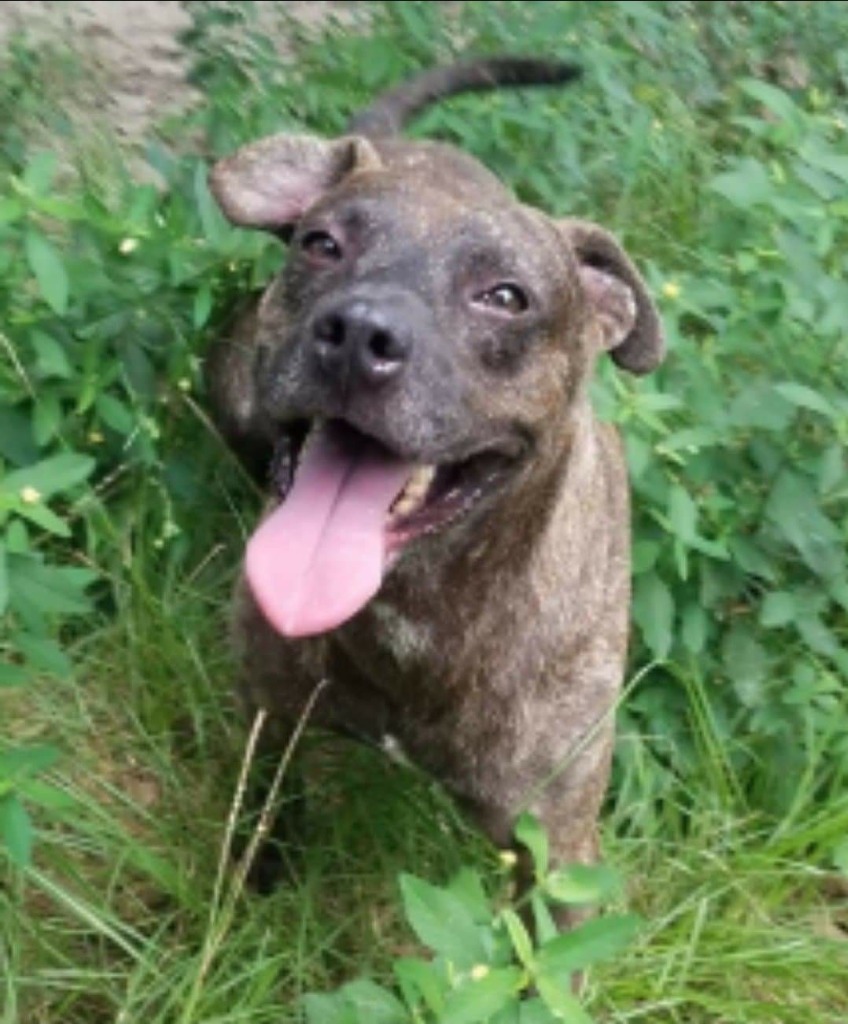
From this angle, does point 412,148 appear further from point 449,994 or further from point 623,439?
point 449,994

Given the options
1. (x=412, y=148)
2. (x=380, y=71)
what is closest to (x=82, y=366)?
(x=412, y=148)

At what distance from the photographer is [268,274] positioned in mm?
3957

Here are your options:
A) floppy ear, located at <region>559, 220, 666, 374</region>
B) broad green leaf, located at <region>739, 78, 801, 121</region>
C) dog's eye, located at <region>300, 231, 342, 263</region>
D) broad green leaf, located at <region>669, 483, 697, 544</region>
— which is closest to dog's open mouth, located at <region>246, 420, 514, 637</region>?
dog's eye, located at <region>300, 231, 342, 263</region>

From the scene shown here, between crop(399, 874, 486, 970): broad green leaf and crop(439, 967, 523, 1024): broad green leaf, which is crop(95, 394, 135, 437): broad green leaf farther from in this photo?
crop(439, 967, 523, 1024): broad green leaf

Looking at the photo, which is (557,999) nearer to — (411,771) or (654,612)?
(411,771)

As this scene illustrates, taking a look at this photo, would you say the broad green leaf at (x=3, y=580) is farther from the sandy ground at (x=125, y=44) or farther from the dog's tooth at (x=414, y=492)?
the sandy ground at (x=125, y=44)

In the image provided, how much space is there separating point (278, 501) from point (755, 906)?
1.31 m

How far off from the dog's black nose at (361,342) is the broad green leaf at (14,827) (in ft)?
2.45

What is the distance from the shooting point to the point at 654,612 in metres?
3.91

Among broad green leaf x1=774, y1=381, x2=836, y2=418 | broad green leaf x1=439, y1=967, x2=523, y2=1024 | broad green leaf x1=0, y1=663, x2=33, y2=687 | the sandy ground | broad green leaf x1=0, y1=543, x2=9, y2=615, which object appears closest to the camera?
broad green leaf x1=439, y1=967, x2=523, y2=1024

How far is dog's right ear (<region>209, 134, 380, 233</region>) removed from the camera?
3.38 metres

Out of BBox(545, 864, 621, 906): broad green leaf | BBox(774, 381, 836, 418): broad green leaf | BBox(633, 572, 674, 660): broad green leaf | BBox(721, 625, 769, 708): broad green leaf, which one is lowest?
BBox(721, 625, 769, 708): broad green leaf

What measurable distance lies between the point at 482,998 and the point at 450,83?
88.5 inches

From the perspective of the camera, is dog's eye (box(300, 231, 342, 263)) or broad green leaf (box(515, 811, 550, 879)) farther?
dog's eye (box(300, 231, 342, 263))
